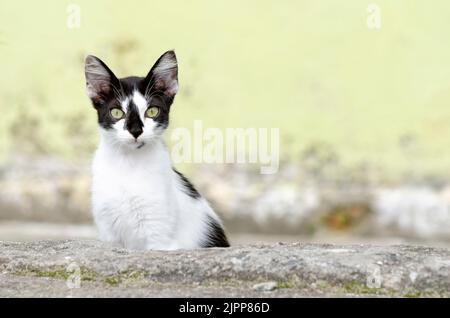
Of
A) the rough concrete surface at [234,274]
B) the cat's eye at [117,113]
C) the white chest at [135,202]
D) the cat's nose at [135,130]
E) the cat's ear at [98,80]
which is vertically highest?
the cat's ear at [98,80]

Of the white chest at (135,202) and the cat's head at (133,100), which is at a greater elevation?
the cat's head at (133,100)

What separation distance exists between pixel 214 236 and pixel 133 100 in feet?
3.04

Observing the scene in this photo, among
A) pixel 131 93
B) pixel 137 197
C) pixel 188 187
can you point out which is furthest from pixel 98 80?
pixel 188 187

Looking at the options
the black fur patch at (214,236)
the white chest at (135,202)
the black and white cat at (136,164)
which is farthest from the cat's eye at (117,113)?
the black fur patch at (214,236)

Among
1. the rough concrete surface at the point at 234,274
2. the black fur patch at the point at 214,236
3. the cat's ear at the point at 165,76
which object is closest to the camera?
the rough concrete surface at the point at 234,274

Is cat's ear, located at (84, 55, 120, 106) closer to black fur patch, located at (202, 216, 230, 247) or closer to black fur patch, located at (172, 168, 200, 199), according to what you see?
black fur patch, located at (172, 168, 200, 199)

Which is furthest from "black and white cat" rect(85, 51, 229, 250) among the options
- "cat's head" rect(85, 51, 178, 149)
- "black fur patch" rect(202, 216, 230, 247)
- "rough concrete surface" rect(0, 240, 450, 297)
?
"rough concrete surface" rect(0, 240, 450, 297)

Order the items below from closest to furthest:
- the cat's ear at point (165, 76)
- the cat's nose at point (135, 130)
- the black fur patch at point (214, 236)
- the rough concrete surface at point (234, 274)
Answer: the rough concrete surface at point (234, 274)
the cat's nose at point (135, 130)
the cat's ear at point (165, 76)
the black fur patch at point (214, 236)

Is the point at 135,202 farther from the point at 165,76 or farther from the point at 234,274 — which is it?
the point at 234,274

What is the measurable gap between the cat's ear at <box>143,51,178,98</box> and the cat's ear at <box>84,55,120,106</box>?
166 mm

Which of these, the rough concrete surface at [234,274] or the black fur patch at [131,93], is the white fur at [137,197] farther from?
the rough concrete surface at [234,274]

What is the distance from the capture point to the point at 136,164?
427 cm

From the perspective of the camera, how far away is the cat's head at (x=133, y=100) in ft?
13.2
